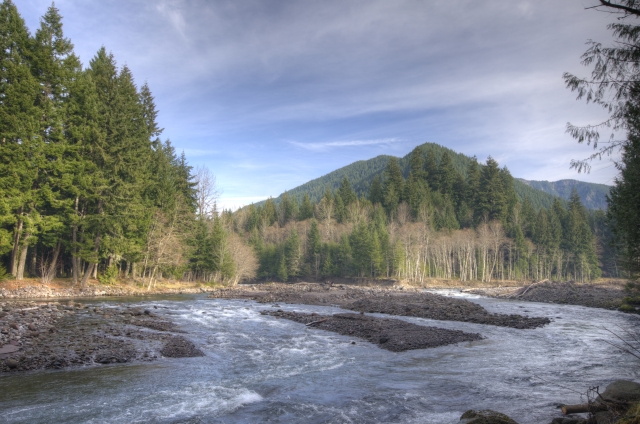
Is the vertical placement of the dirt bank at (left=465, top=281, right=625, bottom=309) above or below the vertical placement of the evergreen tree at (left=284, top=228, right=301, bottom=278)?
below

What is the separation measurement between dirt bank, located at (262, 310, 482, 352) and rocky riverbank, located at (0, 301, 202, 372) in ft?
25.1

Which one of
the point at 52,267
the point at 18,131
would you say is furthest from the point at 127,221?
the point at 18,131

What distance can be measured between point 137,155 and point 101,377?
32739mm

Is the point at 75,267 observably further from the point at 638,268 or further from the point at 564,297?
the point at 564,297

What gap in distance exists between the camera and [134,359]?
12133mm

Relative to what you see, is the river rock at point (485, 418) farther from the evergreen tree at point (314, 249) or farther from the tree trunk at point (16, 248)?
the evergreen tree at point (314, 249)

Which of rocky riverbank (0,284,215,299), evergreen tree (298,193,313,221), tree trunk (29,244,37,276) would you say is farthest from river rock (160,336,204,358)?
evergreen tree (298,193,313,221)

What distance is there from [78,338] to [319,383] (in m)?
9.97

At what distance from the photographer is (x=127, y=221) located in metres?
34.7

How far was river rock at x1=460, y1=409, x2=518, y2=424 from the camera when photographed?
6742 millimetres

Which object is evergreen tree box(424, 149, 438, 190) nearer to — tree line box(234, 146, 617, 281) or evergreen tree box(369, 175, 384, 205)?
tree line box(234, 146, 617, 281)

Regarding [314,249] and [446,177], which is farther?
[446,177]

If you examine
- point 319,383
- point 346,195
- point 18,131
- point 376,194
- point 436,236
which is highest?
point 376,194

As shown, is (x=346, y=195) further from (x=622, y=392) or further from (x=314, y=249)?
(x=622, y=392)
